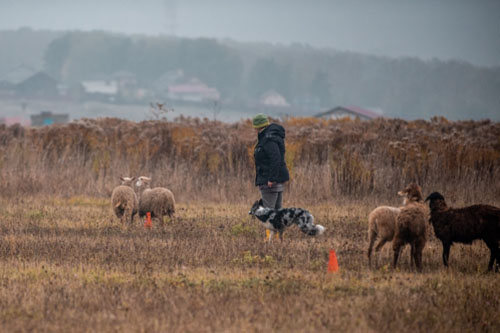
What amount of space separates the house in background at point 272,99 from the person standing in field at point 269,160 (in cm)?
Answer: 14833

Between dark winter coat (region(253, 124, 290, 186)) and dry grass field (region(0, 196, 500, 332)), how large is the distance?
3.95ft

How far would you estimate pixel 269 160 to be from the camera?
1491cm

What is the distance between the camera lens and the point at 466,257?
44.8 feet

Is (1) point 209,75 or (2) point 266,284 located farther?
(1) point 209,75

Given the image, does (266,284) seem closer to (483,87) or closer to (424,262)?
(424,262)

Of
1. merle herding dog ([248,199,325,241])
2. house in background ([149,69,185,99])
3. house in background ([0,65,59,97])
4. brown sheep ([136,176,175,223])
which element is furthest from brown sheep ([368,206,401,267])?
house in background ([149,69,185,99])

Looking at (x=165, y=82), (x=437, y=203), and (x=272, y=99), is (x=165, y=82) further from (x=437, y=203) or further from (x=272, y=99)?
(x=437, y=203)

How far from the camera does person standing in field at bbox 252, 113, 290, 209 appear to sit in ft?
48.7

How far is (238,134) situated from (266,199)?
10977 millimetres

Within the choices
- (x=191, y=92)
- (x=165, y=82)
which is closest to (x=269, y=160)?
(x=191, y=92)

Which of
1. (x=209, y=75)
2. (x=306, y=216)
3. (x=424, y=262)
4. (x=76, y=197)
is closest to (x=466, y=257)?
(x=424, y=262)

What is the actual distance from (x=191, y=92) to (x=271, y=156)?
15611 centimetres

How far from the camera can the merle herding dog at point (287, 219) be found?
552 inches

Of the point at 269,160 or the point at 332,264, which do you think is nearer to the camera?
the point at 332,264
